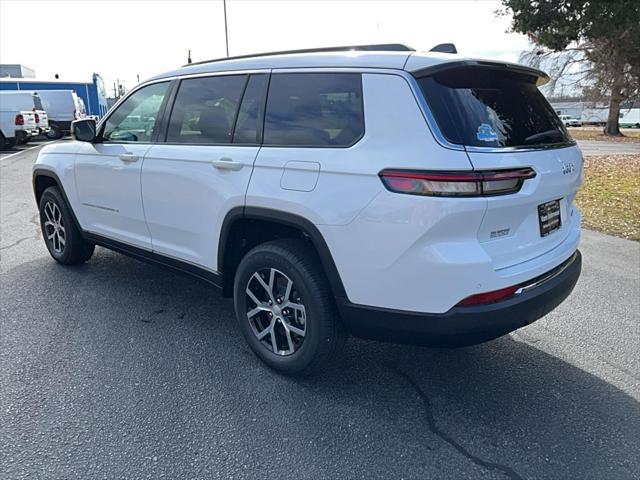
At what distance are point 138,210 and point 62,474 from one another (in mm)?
2136

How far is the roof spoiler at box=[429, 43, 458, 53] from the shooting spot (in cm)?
291

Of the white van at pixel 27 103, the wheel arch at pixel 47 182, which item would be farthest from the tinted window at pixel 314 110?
the white van at pixel 27 103

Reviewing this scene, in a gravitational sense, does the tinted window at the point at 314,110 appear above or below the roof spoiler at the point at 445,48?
below

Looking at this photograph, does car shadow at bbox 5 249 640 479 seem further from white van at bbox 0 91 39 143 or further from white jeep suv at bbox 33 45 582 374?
white van at bbox 0 91 39 143

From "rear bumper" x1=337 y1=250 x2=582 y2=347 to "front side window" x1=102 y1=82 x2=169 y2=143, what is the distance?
2266 mm

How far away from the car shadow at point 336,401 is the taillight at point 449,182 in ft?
4.08

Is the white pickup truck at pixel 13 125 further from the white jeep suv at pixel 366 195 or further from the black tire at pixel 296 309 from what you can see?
the black tire at pixel 296 309

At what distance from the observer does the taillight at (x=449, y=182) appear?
2348 millimetres

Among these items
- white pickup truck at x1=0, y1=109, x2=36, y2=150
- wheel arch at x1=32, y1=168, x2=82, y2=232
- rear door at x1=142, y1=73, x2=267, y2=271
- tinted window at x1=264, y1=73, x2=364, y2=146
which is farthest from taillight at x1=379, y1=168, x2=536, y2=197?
white pickup truck at x1=0, y1=109, x2=36, y2=150

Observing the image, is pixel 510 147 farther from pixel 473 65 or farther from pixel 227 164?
pixel 227 164

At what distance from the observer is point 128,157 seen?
394cm

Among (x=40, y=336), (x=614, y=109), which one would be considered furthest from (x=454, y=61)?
(x=614, y=109)

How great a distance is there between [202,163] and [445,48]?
5.50 ft

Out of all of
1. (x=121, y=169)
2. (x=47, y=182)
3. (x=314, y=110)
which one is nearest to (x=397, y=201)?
(x=314, y=110)
